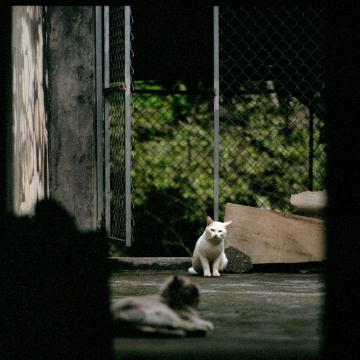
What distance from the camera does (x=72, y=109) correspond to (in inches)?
232

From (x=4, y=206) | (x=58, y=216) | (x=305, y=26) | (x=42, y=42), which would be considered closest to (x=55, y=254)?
(x=58, y=216)

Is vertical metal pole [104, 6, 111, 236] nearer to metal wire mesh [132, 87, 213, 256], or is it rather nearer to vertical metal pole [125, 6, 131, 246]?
vertical metal pole [125, 6, 131, 246]

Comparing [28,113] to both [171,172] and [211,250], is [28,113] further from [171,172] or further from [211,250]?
[171,172]

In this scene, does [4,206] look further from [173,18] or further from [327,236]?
[173,18]

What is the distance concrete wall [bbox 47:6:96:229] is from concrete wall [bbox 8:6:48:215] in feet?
0.90

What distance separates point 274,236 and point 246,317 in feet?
8.32

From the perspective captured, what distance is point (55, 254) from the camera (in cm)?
547

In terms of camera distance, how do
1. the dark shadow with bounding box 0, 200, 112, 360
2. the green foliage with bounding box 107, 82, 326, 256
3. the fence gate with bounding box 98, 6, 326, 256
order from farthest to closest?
the green foliage with bounding box 107, 82, 326, 256, the fence gate with bounding box 98, 6, 326, 256, the dark shadow with bounding box 0, 200, 112, 360

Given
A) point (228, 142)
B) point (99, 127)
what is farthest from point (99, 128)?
point (228, 142)

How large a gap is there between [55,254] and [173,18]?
286cm

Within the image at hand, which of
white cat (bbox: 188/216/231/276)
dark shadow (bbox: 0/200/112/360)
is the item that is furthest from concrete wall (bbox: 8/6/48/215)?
white cat (bbox: 188/216/231/276)

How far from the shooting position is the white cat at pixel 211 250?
18.4 ft

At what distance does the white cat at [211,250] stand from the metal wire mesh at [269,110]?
1.89 metres

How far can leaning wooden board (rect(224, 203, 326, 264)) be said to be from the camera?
5910 mm
